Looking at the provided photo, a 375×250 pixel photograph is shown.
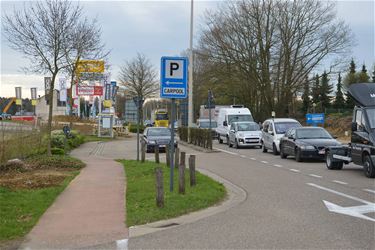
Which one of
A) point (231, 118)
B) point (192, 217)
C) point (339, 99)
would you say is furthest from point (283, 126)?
point (339, 99)

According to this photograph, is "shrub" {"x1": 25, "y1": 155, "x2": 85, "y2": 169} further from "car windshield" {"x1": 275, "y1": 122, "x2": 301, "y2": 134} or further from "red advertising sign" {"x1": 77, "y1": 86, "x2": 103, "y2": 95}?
"red advertising sign" {"x1": 77, "y1": 86, "x2": 103, "y2": 95}

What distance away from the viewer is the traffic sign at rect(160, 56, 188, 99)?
1017cm

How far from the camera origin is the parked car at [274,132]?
77.9ft

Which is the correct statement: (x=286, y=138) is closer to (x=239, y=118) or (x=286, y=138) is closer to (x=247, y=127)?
(x=247, y=127)

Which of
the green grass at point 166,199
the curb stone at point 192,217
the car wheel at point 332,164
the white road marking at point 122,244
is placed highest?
the car wheel at point 332,164

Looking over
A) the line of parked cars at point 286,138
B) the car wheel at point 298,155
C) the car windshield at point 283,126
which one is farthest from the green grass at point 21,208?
the car windshield at point 283,126

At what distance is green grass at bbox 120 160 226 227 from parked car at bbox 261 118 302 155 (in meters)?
11.3

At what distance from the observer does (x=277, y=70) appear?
160 feet

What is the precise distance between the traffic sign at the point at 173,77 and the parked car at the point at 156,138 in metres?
16.1

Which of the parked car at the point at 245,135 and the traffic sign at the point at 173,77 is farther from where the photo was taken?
the parked car at the point at 245,135

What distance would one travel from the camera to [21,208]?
355 inches

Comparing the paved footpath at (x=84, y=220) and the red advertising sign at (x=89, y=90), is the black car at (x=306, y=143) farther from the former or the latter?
the red advertising sign at (x=89, y=90)

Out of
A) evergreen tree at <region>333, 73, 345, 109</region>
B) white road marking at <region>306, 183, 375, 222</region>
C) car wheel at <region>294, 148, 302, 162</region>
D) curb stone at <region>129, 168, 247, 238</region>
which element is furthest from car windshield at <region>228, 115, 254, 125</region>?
evergreen tree at <region>333, 73, 345, 109</region>

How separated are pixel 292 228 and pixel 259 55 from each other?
42.3m
